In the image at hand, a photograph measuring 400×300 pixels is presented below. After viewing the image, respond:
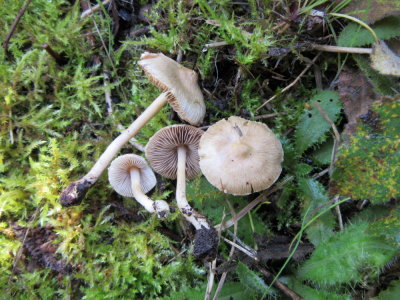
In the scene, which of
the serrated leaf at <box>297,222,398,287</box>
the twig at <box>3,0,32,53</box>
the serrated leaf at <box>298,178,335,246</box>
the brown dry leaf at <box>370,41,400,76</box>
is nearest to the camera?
the serrated leaf at <box>297,222,398,287</box>

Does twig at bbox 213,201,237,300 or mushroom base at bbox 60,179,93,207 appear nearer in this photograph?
twig at bbox 213,201,237,300

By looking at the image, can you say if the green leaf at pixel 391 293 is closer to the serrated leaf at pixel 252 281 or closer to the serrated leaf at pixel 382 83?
the serrated leaf at pixel 252 281

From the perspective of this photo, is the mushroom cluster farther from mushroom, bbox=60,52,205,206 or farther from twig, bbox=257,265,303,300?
twig, bbox=257,265,303,300

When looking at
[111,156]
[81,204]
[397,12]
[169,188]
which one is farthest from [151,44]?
[397,12]

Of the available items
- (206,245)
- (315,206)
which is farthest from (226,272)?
(315,206)

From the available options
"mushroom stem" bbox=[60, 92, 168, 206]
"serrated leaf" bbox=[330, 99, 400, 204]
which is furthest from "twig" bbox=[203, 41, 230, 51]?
"serrated leaf" bbox=[330, 99, 400, 204]

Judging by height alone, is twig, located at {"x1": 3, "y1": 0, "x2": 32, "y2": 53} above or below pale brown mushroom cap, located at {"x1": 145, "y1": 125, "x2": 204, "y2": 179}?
above
